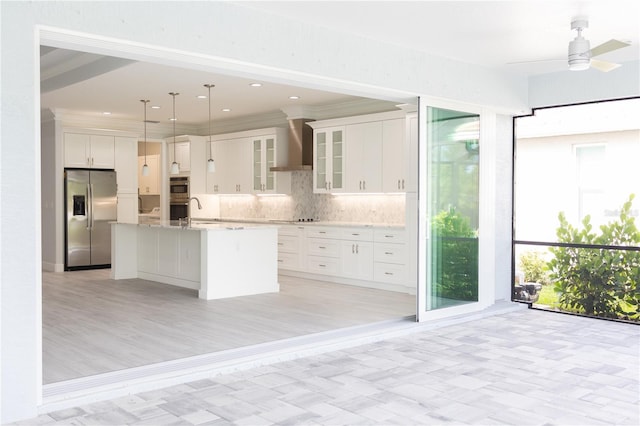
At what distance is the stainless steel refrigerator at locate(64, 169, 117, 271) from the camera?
10.5 m

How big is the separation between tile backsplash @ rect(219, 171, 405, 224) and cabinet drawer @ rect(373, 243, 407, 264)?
0.72 metres

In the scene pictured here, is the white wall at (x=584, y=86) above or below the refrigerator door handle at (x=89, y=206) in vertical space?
above

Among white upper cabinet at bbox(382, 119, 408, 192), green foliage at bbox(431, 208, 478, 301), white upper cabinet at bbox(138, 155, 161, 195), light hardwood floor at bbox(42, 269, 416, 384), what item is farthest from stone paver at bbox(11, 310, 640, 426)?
white upper cabinet at bbox(138, 155, 161, 195)

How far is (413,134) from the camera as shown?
774cm

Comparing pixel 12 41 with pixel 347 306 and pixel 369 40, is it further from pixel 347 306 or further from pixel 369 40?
pixel 347 306

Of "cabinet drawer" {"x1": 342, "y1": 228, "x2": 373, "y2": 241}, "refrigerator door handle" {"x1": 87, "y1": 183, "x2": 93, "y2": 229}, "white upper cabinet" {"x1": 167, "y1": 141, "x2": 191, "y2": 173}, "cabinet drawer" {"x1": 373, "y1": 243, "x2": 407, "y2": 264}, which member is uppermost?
"white upper cabinet" {"x1": 167, "y1": 141, "x2": 191, "y2": 173}

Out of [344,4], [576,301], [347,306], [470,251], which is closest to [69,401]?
[344,4]

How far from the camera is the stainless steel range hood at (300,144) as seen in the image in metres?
9.58

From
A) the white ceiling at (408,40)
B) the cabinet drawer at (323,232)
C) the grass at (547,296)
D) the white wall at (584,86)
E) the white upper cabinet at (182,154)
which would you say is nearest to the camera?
the white ceiling at (408,40)

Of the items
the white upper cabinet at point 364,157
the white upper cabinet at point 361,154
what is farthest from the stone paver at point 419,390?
the white upper cabinet at point 364,157

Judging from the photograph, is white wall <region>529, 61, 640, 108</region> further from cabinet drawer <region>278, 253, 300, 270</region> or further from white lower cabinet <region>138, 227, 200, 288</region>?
white lower cabinet <region>138, 227, 200, 288</region>

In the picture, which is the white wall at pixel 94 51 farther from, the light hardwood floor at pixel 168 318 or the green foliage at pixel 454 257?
the green foliage at pixel 454 257

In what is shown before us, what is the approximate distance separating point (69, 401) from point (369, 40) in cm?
372

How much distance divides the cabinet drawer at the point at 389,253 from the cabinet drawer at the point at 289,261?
159cm
